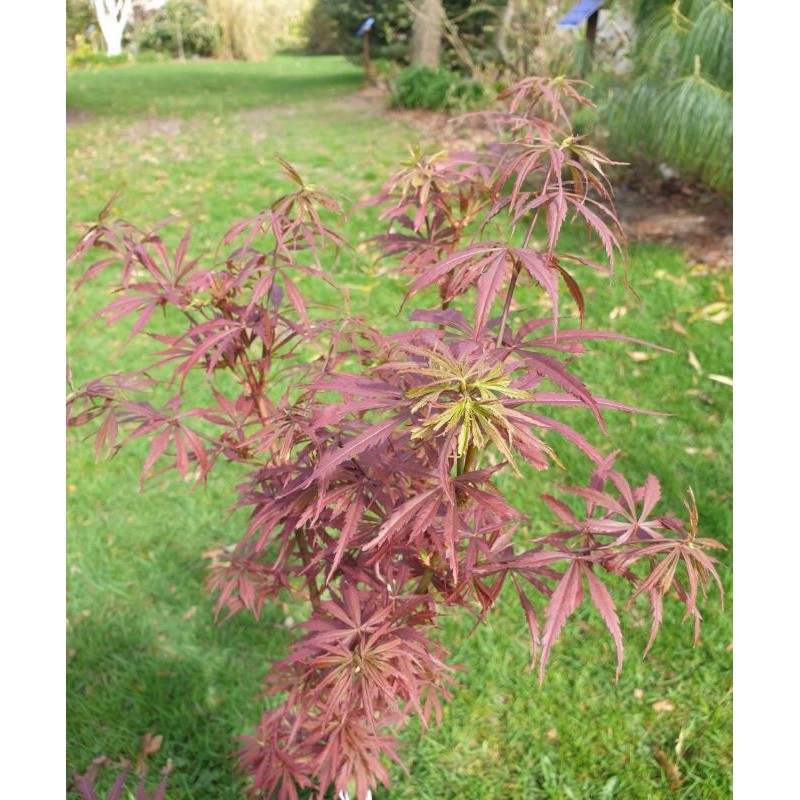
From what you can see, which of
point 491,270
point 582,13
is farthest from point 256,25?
point 491,270

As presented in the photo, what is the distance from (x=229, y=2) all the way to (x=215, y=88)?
4.32 m

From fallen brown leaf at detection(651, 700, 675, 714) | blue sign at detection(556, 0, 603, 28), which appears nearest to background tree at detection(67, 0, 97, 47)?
blue sign at detection(556, 0, 603, 28)

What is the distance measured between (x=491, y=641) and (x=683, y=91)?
2.74 metres

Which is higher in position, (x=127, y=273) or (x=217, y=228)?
(x=127, y=273)

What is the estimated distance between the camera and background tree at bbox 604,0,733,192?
366 centimetres

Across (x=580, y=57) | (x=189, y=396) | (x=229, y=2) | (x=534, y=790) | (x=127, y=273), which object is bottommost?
(x=534, y=790)

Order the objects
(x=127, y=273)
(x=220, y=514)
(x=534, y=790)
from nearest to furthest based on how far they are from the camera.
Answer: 1. (x=127, y=273)
2. (x=534, y=790)
3. (x=220, y=514)

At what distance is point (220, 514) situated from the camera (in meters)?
2.82

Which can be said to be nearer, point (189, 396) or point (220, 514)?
point (220, 514)

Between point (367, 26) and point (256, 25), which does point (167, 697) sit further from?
point (256, 25)

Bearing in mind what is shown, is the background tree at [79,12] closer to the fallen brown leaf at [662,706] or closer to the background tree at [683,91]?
the background tree at [683,91]

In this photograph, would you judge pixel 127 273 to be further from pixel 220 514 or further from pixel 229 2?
pixel 229 2
